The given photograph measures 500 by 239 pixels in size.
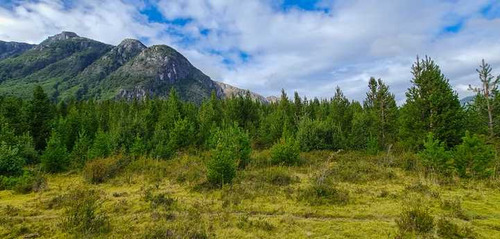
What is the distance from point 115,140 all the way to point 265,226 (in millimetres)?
23996

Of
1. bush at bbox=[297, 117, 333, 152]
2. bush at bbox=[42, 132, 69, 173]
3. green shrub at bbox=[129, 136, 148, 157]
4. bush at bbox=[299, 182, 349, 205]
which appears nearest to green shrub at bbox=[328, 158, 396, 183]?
bush at bbox=[299, 182, 349, 205]

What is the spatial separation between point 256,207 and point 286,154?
12.7 meters

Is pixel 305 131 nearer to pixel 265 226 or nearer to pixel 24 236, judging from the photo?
pixel 265 226

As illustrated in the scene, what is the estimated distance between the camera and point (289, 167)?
23828mm

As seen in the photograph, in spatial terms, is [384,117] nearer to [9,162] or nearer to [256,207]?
[256,207]

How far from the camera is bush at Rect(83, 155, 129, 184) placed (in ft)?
67.5

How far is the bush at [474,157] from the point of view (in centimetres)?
1794

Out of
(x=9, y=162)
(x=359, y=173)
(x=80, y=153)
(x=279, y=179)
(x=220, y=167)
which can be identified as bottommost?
(x=279, y=179)

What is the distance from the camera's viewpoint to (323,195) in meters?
14.2

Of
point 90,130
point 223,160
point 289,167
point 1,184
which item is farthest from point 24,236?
point 90,130

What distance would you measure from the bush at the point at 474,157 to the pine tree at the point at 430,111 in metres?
6.17

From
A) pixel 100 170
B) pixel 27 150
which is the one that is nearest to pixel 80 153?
pixel 27 150

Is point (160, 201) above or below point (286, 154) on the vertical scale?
below

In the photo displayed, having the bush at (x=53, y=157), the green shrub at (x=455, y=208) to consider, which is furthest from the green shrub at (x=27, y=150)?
the green shrub at (x=455, y=208)
